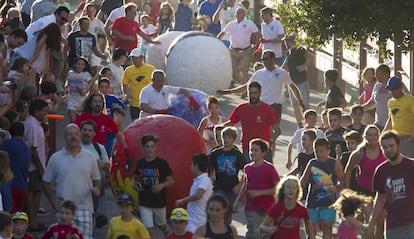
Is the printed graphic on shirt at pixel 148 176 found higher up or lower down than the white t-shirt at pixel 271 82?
lower down

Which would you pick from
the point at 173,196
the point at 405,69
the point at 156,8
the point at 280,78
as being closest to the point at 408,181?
the point at 173,196

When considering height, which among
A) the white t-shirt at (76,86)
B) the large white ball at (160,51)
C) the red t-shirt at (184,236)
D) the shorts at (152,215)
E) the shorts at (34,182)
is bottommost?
the red t-shirt at (184,236)

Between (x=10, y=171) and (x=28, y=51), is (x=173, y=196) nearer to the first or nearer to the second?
(x=10, y=171)

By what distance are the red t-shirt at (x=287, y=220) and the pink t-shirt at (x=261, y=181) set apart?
1.61m

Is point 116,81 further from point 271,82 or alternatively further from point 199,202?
point 199,202

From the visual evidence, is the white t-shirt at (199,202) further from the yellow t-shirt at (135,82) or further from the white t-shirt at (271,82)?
the yellow t-shirt at (135,82)

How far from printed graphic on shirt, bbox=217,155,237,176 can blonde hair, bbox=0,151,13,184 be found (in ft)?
8.34

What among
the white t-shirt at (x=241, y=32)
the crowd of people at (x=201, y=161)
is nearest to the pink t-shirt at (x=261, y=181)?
the crowd of people at (x=201, y=161)

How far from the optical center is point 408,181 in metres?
15.3

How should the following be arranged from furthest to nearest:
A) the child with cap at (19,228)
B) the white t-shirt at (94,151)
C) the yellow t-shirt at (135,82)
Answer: the yellow t-shirt at (135,82) < the white t-shirt at (94,151) < the child with cap at (19,228)

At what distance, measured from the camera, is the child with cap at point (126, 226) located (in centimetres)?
1531

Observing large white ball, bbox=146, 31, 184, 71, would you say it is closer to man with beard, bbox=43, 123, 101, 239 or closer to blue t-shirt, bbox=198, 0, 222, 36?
blue t-shirt, bbox=198, 0, 222, 36

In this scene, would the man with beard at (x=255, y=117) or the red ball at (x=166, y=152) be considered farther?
the man with beard at (x=255, y=117)

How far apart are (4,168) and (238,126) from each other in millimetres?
10517
